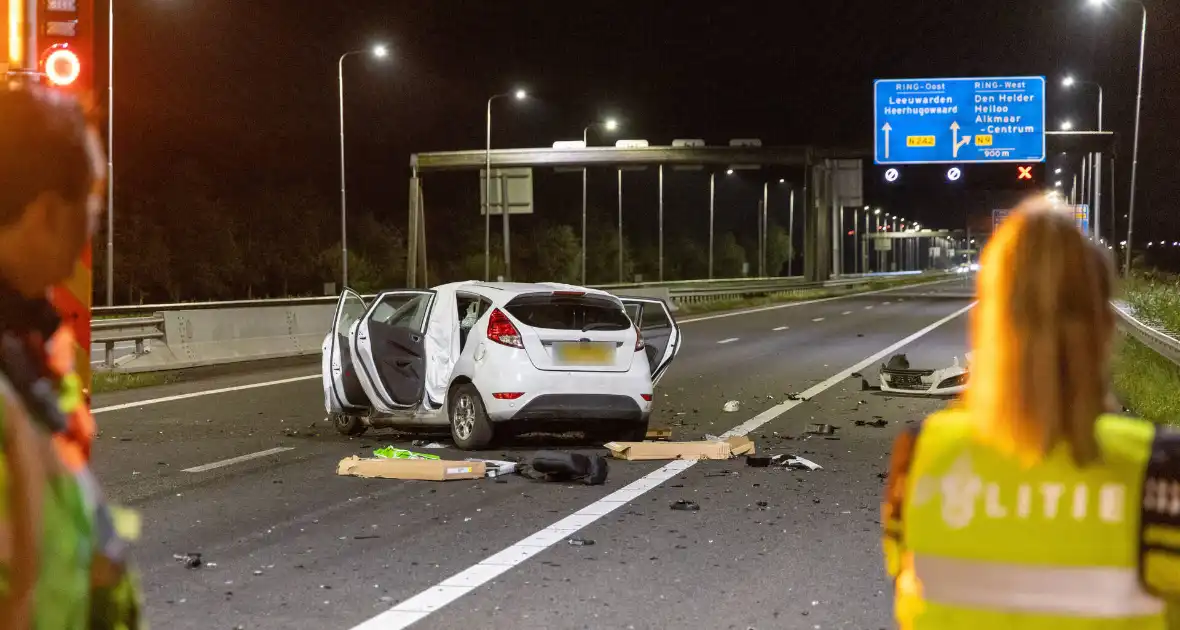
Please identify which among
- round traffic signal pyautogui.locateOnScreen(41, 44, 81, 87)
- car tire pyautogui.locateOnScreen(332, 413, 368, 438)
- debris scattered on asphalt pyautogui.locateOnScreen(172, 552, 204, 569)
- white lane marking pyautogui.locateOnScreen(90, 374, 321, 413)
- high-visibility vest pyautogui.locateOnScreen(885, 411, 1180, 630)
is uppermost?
round traffic signal pyautogui.locateOnScreen(41, 44, 81, 87)

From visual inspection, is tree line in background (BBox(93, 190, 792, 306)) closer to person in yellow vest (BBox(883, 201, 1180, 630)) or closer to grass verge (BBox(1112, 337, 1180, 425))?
grass verge (BBox(1112, 337, 1180, 425))

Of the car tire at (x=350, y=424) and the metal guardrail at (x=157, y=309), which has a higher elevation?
the metal guardrail at (x=157, y=309)

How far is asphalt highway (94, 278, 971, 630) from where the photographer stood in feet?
21.7

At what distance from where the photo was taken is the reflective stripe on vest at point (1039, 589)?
1.98m

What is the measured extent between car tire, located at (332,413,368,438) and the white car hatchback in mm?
384

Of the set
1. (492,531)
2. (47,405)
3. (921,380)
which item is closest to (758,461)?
(492,531)

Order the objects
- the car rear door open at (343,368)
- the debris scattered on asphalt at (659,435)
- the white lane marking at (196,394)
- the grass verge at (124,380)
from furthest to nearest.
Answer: the grass verge at (124,380) → the white lane marking at (196,394) → the debris scattered on asphalt at (659,435) → the car rear door open at (343,368)

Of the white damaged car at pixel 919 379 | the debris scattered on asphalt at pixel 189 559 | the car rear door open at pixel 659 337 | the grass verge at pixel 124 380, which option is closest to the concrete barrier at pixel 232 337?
the grass verge at pixel 124 380

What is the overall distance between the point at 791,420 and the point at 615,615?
8.84 m

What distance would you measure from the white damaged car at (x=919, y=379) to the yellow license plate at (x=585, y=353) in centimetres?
640

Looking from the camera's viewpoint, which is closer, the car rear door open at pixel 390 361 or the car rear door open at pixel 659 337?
the car rear door open at pixel 390 361

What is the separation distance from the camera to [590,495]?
10102 millimetres

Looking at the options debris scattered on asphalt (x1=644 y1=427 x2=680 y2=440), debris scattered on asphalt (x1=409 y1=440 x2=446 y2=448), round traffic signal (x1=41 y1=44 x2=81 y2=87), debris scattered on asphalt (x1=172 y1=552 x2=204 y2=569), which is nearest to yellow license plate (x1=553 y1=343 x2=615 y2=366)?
debris scattered on asphalt (x1=644 y1=427 x2=680 y2=440)

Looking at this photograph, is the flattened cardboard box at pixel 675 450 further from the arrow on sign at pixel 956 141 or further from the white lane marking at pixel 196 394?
the arrow on sign at pixel 956 141
